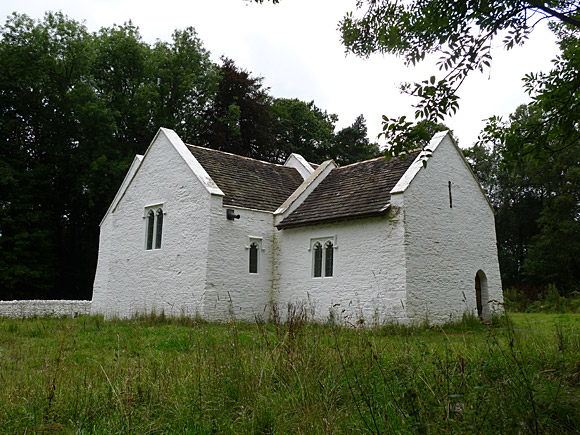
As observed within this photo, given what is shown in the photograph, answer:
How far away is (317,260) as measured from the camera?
1916cm

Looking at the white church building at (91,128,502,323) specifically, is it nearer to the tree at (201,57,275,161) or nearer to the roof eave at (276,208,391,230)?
the roof eave at (276,208,391,230)

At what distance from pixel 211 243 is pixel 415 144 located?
13113 mm

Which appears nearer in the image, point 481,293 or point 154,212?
point 481,293

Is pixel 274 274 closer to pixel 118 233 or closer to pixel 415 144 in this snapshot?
pixel 118 233

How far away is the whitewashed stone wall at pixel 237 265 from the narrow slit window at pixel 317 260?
2.16m

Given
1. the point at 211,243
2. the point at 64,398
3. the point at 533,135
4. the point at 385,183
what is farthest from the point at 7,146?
the point at 533,135

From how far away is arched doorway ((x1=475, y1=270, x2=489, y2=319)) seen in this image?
764 inches

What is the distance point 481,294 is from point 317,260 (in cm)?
676

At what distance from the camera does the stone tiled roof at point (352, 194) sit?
58.1 ft

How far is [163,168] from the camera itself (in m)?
21.1

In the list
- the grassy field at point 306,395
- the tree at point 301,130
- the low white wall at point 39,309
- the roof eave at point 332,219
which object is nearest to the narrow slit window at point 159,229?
the roof eave at point 332,219

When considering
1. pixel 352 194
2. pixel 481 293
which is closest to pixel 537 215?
pixel 481 293

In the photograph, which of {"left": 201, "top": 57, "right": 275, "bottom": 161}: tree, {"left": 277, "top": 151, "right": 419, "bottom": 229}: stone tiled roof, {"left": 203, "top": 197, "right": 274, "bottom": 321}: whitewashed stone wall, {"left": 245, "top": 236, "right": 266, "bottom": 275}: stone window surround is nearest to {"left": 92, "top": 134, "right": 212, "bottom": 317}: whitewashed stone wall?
{"left": 203, "top": 197, "right": 274, "bottom": 321}: whitewashed stone wall

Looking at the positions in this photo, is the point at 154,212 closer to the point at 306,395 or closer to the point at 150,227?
the point at 150,227
